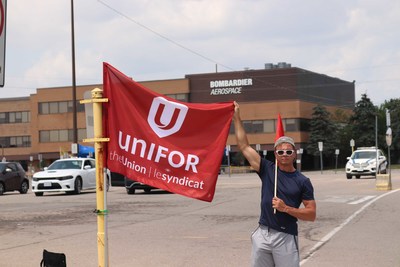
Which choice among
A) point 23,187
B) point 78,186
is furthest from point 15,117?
point 78,186

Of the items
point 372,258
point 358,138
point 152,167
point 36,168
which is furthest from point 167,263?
point 36,168

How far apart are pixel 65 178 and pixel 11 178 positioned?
15.0 feet

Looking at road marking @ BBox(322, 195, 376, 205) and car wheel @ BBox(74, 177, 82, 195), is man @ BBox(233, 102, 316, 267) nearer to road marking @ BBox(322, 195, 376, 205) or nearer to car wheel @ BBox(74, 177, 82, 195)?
road marking @ BBox(322, 195, 376, 205)

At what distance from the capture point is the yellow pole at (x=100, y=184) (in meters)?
5.49

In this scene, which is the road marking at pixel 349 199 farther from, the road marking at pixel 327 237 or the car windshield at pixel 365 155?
the car windshield at pixel 365 155

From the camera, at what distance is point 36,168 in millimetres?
98000

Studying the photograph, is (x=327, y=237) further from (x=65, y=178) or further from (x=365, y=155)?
(x=365, y=155)

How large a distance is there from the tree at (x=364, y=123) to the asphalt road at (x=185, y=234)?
70.3 metres

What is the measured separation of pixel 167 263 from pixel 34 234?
15.2 ft

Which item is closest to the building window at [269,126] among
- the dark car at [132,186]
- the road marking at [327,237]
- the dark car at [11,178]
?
the dark car at [11,178]

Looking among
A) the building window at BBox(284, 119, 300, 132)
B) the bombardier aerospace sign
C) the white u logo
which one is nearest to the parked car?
the white u logo

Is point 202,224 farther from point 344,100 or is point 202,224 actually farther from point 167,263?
point 344,100

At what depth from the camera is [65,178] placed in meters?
27.0

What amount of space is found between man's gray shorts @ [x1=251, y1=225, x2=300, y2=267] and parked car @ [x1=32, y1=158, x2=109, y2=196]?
73.3 ft
